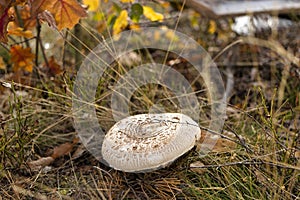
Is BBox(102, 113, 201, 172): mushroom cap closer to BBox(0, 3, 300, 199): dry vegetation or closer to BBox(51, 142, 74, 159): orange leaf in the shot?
BBox(0, 3, 300, 199): dry vegetation

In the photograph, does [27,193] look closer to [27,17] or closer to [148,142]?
[148,142]

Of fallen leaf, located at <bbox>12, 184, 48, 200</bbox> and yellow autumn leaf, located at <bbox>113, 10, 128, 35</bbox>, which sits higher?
yellow autumn leaf, located at <bbox>113, 10, 128, 35</bbox>

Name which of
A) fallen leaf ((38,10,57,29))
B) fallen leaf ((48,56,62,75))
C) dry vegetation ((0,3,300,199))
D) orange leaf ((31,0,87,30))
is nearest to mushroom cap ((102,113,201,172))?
dry vegetation ((0,3,300,199))

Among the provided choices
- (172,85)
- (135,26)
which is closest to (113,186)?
(172,85)

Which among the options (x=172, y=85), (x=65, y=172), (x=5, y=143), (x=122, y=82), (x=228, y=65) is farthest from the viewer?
(x=228, y=65)

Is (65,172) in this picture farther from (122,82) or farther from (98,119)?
(122,82)

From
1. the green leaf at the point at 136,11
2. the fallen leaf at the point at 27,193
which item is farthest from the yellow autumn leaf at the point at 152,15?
the fallen leaf at the point at 27,193

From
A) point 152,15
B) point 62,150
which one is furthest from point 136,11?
point 62,150

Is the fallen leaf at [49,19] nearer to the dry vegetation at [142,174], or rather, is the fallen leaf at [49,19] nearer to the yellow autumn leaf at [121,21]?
the dry vegetation at [142,174]
